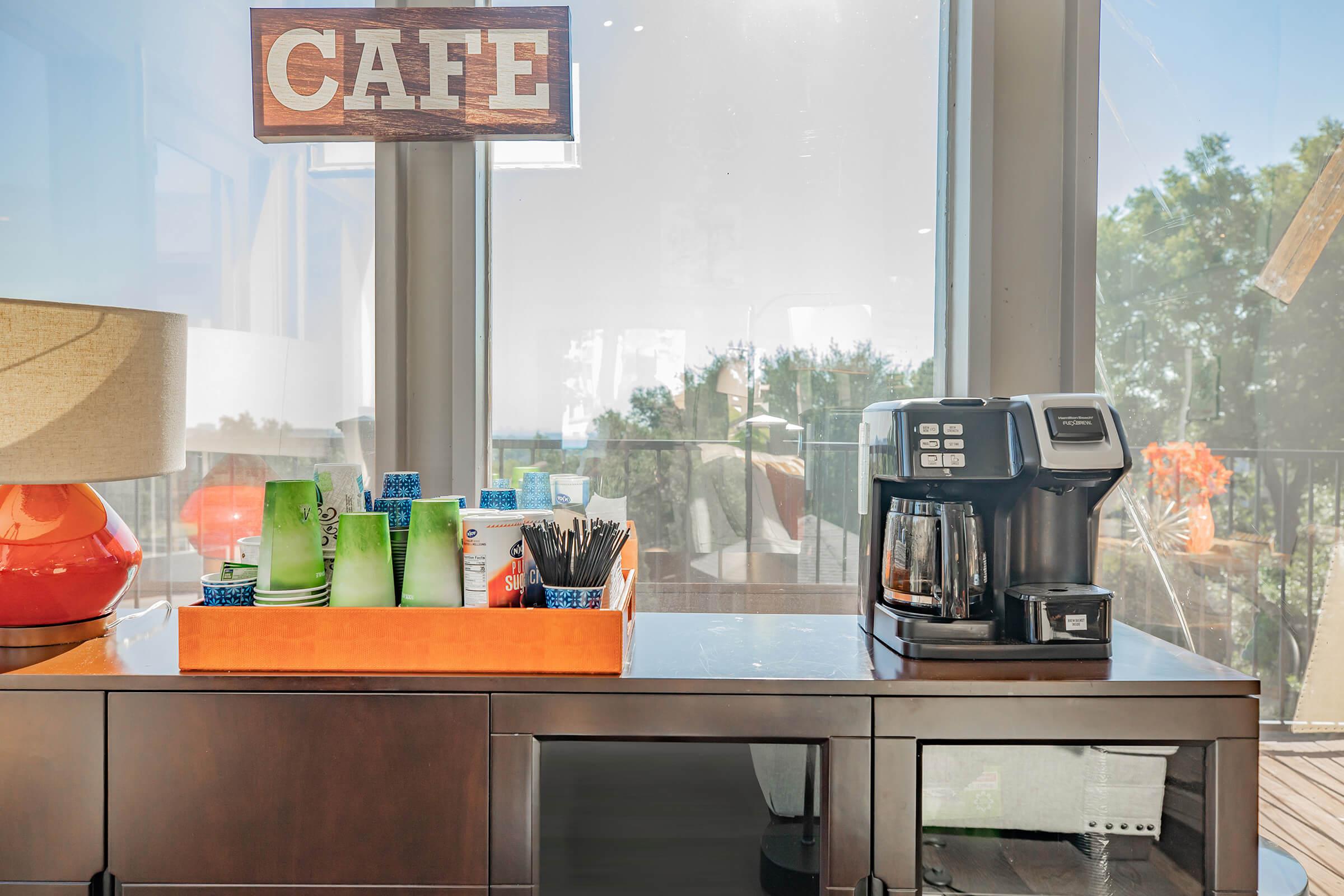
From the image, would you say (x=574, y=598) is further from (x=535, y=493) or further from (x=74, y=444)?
(x=74, y=444)

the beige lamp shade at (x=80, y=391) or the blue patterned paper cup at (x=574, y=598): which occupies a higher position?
the beige lamp shade at (x=80, y=391)

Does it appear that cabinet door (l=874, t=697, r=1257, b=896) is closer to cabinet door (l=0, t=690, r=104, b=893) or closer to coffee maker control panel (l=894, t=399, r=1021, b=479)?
coffee maker control panel (l=894, t=399, r=1021, b=479)

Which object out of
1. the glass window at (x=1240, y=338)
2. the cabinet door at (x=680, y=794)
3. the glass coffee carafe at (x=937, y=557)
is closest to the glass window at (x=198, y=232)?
the cabinet door at (x=680, y=794)

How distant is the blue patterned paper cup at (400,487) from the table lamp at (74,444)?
33 cm

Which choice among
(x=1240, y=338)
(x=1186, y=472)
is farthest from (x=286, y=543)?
(x=1240, y=338)

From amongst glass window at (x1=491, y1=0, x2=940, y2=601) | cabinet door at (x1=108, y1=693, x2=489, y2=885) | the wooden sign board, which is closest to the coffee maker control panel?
glass window at (x1=491, y1=0, x2=940, y2=601)

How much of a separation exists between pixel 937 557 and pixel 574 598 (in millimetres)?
528

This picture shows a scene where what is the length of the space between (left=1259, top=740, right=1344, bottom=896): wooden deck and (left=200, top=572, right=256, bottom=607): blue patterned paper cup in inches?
70.8

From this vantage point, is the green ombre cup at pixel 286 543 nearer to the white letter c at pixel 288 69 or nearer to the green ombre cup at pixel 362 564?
the green ombre cup at pixel 362 564

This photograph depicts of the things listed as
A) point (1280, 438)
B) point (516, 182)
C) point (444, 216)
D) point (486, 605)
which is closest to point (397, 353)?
point (444, 216)

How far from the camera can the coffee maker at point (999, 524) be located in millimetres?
1121

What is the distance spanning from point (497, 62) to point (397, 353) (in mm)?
596

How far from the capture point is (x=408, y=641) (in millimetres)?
1075

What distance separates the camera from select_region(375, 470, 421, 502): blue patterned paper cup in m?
1.22
